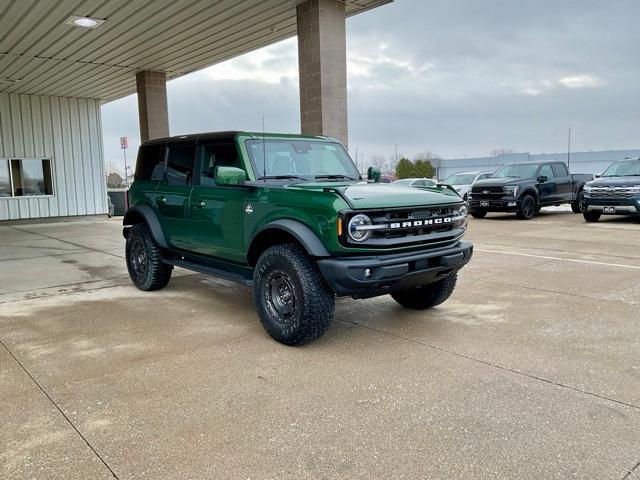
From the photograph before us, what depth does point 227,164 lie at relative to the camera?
5.17 metres

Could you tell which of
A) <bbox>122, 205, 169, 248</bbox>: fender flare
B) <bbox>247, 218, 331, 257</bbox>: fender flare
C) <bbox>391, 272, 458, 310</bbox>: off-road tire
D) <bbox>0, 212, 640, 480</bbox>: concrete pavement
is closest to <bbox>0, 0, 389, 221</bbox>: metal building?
<bbox>122, 205, 169, 248</bbox>: fender flare

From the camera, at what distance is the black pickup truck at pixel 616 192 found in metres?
13.1

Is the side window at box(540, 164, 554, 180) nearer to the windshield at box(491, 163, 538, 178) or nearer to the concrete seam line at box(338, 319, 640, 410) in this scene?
the windshield at box(491, 163, 538, 178)

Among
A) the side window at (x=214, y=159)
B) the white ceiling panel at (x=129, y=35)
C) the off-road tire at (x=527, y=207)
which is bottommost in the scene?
the off-road tire at (x=527, y=207)

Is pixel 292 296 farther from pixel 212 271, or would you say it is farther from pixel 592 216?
pixel 592 216

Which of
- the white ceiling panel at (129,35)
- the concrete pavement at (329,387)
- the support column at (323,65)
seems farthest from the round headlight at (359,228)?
the white ceiling panel at (129,35)

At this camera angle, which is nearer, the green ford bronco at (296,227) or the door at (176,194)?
the green ford bronco at (296,227)

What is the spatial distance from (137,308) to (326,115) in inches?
218

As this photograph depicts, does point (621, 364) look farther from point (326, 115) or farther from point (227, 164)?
point (326, 115)

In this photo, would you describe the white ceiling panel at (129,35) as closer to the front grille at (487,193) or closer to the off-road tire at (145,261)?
the off-road tire at (145,261)

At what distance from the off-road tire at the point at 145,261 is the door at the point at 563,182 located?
14.1 meters

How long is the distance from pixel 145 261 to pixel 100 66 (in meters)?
10.7

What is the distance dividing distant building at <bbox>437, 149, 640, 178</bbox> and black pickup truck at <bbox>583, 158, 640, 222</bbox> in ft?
107

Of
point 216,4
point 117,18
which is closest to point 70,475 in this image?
point 216,4
